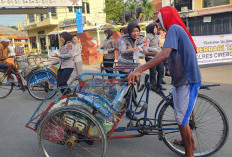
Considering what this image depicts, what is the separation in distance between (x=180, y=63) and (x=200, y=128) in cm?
149

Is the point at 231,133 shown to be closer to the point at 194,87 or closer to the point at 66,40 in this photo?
the point at 194,87

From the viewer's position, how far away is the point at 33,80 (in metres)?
6.14

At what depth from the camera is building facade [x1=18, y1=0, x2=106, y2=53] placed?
32375mm

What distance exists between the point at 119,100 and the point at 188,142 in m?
0.94

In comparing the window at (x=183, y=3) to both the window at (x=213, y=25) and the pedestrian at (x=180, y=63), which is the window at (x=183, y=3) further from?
the pedestrian at (x=180, y=63)

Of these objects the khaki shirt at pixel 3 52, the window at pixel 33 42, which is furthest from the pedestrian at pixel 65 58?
the window at pixel 33 42

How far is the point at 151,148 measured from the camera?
128 inches

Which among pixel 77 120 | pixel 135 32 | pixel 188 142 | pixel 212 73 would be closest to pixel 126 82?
pixel 77 120

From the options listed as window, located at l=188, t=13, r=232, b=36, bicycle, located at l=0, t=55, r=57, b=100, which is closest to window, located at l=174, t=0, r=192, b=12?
window, located at l=188, t=13, r=232, b=36

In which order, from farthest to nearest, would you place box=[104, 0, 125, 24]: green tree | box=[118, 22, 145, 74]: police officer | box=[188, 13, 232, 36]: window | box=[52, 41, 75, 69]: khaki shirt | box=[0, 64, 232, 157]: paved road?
box=[104, 0, 125, 24]: green tree < box=[188, 13, 232, 36]: window < box=[52, 41, 75, 69]: khaki shirt < box=[118, 22, 145, 74]: police officer < box=[0, 64, 232, 157]: paved road

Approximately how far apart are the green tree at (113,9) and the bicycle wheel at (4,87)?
29029 mm

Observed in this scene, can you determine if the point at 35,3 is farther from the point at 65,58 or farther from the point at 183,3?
the point at 65,58

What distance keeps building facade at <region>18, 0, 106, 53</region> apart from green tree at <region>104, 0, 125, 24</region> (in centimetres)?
140

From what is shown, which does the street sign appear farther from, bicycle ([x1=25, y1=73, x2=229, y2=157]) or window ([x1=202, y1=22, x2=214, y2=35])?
bicycle ([x1=25, y1=73, x2=229, y2=157])
